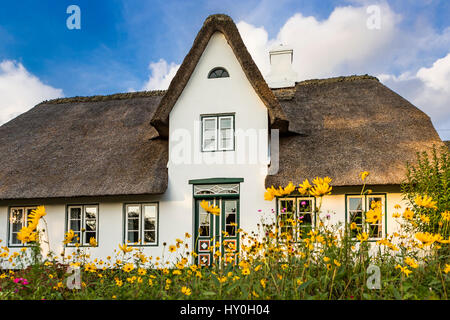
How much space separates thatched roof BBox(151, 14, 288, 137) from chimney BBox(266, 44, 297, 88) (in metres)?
3.98

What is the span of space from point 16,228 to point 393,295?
12841mm

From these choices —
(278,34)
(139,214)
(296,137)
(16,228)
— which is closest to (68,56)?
(139,214)

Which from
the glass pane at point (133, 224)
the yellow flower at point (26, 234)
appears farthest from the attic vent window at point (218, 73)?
the yellow flower at point (26, 234)

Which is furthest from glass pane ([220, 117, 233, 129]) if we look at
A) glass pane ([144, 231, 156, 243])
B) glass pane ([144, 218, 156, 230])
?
glass pane ([144, 231, 156, 243])

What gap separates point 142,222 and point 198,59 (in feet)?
17.1

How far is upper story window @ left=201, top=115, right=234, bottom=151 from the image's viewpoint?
1115cm

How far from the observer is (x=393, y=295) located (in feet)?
11.8

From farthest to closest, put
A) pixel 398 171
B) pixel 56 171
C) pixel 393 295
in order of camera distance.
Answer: pixel 56 171
pixel 398 171
pixel 393 295

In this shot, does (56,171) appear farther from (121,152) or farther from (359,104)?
(359,104)

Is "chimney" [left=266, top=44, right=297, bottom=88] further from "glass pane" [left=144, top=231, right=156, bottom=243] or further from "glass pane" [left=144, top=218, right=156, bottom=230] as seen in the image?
"glass pane" [left=144, top=231, right=156, bottom=243]

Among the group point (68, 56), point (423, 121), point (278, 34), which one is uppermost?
point (278, 34)

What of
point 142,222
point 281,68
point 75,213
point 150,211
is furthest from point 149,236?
point 281,68

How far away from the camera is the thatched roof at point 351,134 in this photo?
34.0 feet

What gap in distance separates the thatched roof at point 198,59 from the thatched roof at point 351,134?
46.5 inches
